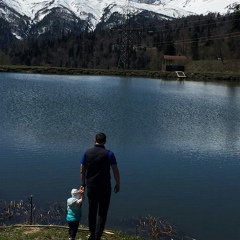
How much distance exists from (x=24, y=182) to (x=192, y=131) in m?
17.0

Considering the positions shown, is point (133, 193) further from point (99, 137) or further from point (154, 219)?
point (99, 137)

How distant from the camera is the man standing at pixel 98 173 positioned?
9.73 meters

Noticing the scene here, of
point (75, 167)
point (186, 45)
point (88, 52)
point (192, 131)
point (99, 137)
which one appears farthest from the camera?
point (88, 52)

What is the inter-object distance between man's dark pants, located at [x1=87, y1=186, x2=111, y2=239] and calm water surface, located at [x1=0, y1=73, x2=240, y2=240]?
4.36 meters

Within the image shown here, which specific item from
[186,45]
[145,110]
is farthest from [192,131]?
[186,45]

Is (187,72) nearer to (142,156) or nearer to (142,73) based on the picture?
(142,73)

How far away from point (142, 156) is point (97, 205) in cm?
1337

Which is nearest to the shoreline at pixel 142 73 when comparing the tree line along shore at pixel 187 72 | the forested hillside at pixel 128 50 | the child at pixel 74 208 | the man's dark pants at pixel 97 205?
the tree line along shore at pixel 187 72

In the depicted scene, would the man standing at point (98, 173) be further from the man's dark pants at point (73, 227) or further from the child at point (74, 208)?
the man's dark pants at point (73, 227)

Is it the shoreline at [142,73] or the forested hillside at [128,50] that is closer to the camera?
the shoreline at [142,73]

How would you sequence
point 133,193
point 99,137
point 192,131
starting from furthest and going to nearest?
point 192,131 < point 133,193 < point 99,137

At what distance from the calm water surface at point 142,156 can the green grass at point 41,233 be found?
3.25 metres

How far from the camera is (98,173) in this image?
386 inches

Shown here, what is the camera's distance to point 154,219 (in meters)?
13.9
